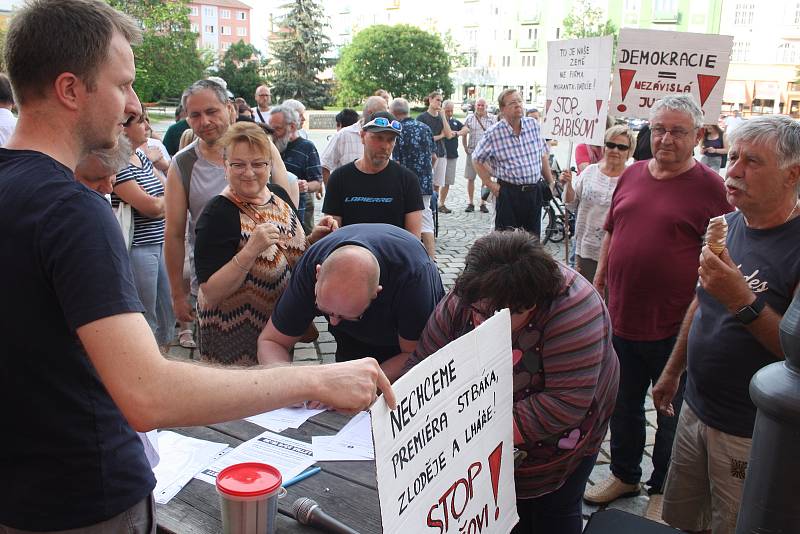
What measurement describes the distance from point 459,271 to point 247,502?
13.2ft

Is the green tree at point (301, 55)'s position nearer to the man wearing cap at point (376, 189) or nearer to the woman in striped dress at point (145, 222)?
the man wearing cap at point (376, 189)

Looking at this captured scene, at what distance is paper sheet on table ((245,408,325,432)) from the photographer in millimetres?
2234

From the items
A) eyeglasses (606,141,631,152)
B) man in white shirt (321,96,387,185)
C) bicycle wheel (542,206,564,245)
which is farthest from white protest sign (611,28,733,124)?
bicycle wheel (542,206,564,245)

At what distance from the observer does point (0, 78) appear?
15.2 feet

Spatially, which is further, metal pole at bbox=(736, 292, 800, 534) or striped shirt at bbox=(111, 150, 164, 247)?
striped shirt at bbox=(111, 150, 164, 247)

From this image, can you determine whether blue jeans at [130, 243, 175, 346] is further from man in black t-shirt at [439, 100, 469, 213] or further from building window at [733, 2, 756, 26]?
building window at [733, 2, 756, 26]

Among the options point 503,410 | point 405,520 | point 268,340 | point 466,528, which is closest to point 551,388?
point 503,410

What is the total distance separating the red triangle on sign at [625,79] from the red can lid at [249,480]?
4.08 meters

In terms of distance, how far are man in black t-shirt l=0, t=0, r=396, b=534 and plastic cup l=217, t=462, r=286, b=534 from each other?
253 mm

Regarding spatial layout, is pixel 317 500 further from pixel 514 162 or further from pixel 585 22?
pixel 585 22

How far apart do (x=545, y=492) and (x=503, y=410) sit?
50cm

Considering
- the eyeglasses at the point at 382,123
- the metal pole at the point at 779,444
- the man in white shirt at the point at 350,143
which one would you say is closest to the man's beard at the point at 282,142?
the man in white shirt at the point at 350,143

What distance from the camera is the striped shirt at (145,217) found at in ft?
12.7

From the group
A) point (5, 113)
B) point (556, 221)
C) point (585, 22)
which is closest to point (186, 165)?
point (5, 113)
